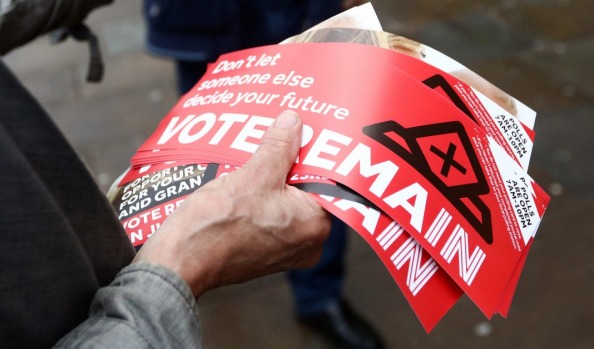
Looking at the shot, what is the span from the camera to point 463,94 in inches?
49.2

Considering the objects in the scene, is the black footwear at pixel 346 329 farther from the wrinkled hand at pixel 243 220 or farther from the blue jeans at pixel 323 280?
the wrinkled hand at pixel 243 220

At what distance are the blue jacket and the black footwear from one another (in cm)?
119

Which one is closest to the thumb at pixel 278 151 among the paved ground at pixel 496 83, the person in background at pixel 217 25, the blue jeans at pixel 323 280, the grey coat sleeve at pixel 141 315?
the grey coat sleeve at pixel 141 315

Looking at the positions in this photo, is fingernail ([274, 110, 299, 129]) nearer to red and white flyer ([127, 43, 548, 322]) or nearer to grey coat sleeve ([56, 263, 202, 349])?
red and white flyer ([127, 43, 548, 322])

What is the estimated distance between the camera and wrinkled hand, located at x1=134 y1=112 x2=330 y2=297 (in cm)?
108

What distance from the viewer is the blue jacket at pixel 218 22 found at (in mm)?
2334

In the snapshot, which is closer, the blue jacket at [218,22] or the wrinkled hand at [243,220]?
the wrinkled hand at [243,220]

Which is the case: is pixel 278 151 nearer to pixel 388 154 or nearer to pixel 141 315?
pixel 388 154

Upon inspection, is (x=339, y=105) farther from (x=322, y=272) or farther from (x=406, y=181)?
(x=322, y=272)

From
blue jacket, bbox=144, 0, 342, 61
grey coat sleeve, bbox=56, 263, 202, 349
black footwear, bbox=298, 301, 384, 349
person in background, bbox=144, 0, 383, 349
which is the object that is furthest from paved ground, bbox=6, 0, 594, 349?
grey coat sleeve, bbox=56, 263, 202, 349

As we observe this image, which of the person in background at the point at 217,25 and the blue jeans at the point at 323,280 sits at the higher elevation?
the person in background at the point at 217,25

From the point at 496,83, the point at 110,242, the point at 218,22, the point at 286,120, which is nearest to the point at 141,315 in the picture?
the point at 110,242

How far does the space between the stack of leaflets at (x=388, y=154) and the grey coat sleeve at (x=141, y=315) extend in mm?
199

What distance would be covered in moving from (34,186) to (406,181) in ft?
1.92
